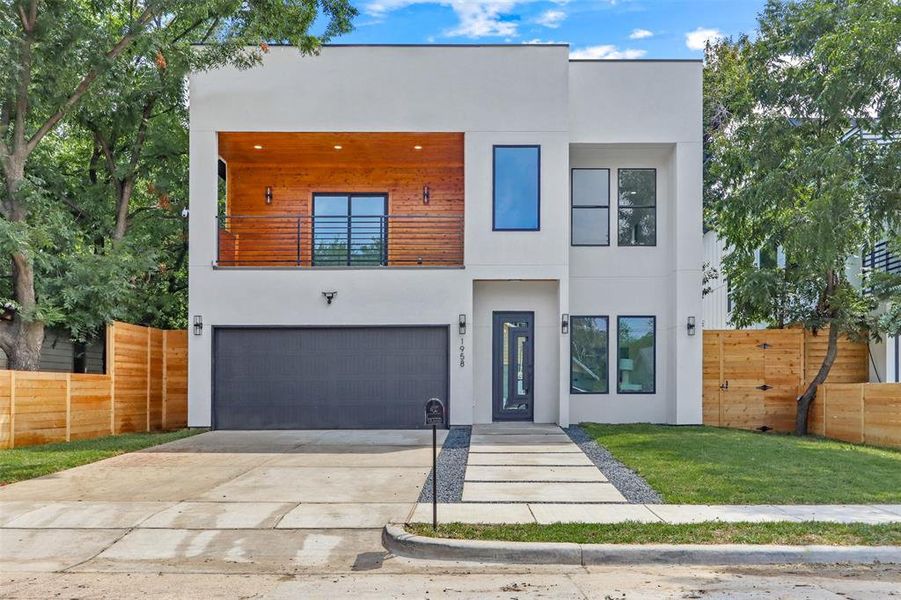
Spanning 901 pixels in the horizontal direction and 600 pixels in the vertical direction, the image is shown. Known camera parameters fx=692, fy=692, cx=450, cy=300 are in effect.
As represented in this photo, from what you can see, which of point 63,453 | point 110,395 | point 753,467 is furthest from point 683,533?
point 110,395

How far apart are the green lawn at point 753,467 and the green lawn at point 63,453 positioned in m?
7.78

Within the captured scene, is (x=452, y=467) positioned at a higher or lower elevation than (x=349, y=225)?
lower

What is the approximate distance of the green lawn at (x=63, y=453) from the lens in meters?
9.13

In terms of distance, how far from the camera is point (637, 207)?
1521 cm

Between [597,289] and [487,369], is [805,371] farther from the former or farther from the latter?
[487,369]

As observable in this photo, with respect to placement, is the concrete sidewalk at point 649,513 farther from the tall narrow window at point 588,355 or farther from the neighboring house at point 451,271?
the tall narrow window at point 588,355

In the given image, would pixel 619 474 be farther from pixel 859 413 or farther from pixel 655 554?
pixel 859 413

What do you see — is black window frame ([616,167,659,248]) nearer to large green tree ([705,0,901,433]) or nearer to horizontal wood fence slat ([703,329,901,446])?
large green tree ([705,0,901,433])

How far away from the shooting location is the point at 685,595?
4852 millimetres

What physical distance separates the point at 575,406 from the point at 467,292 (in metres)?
3.45

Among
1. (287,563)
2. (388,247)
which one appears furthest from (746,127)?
(287,563)

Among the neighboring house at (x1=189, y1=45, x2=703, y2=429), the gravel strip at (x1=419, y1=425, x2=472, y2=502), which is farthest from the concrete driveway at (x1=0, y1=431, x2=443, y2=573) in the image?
the neighboring house at (x1=189, y1=45, x2=703, y2=429)

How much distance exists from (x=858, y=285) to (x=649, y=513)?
556 inches

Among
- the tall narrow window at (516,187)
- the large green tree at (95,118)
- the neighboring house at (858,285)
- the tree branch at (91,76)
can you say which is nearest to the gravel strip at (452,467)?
the tall narrow window at (516,187)
